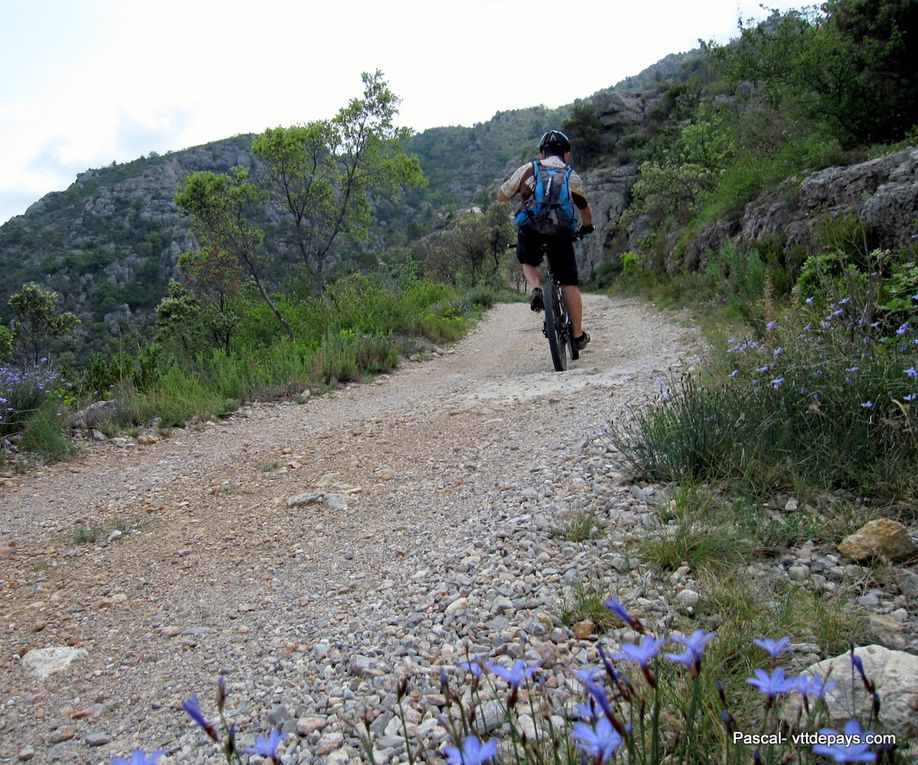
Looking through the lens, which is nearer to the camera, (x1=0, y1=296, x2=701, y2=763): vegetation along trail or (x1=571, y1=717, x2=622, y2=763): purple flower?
(x1=571, y1=717, x2=622, y2=763): purple flower

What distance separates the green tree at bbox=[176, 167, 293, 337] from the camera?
12047 millimetres

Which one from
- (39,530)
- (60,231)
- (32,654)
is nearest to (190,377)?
(39,530)

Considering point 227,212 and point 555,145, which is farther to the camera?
point 227,212

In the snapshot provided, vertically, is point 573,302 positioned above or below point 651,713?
above

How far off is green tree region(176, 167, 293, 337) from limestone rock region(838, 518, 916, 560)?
425 inches

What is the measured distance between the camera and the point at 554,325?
19.9ft

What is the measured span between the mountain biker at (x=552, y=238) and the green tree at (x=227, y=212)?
22.0ft

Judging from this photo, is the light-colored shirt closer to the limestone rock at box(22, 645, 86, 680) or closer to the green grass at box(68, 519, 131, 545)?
the green grass at box(68, 519, 131, 545)

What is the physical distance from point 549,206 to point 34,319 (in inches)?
854

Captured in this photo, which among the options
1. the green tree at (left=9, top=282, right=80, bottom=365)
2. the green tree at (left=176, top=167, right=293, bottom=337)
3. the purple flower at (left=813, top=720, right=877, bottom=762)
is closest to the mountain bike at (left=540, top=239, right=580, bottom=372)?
the purple flower at (left=813, top=720, right=877, bottom=762)

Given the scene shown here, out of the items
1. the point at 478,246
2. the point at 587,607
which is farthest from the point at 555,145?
the point at 478,246

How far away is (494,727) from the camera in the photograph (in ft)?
4.68

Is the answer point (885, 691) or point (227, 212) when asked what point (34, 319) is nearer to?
point (227, 212)

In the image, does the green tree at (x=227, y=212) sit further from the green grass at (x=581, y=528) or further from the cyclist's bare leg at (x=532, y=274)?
the green grass at (x=581, y=528)
